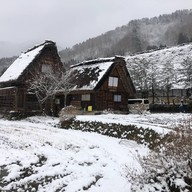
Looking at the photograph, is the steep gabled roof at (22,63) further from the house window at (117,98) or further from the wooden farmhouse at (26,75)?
the house window at (117,98)

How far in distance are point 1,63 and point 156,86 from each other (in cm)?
7713

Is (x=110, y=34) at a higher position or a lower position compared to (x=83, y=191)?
higher

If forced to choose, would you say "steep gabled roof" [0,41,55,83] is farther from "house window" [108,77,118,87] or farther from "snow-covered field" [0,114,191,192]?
"snow-covered field" [0,114,191,192]

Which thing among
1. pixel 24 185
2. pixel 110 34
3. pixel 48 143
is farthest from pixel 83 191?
pixel 110 34

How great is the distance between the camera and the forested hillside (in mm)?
115125

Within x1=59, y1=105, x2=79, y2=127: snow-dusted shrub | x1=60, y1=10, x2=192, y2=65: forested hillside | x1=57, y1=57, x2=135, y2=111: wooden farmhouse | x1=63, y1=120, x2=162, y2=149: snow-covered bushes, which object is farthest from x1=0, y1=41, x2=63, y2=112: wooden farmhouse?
x1=60, y1=10, x2=192, y2=65: forested hillside

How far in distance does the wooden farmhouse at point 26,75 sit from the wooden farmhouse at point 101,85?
10.4 feet

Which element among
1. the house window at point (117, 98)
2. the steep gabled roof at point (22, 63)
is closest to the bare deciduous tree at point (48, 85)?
the steep gabled roof at point (22, 63)

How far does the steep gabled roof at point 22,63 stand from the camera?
32.1 m

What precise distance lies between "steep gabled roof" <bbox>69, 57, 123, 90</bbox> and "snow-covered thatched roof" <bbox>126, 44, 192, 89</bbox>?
57.7 feet

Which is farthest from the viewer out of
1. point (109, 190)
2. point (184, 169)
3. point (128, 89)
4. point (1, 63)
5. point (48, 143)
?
point (1, 63)

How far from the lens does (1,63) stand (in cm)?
11056

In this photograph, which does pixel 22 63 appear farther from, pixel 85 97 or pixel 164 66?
pixel 164 66

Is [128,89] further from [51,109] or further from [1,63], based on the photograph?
[1,63]
